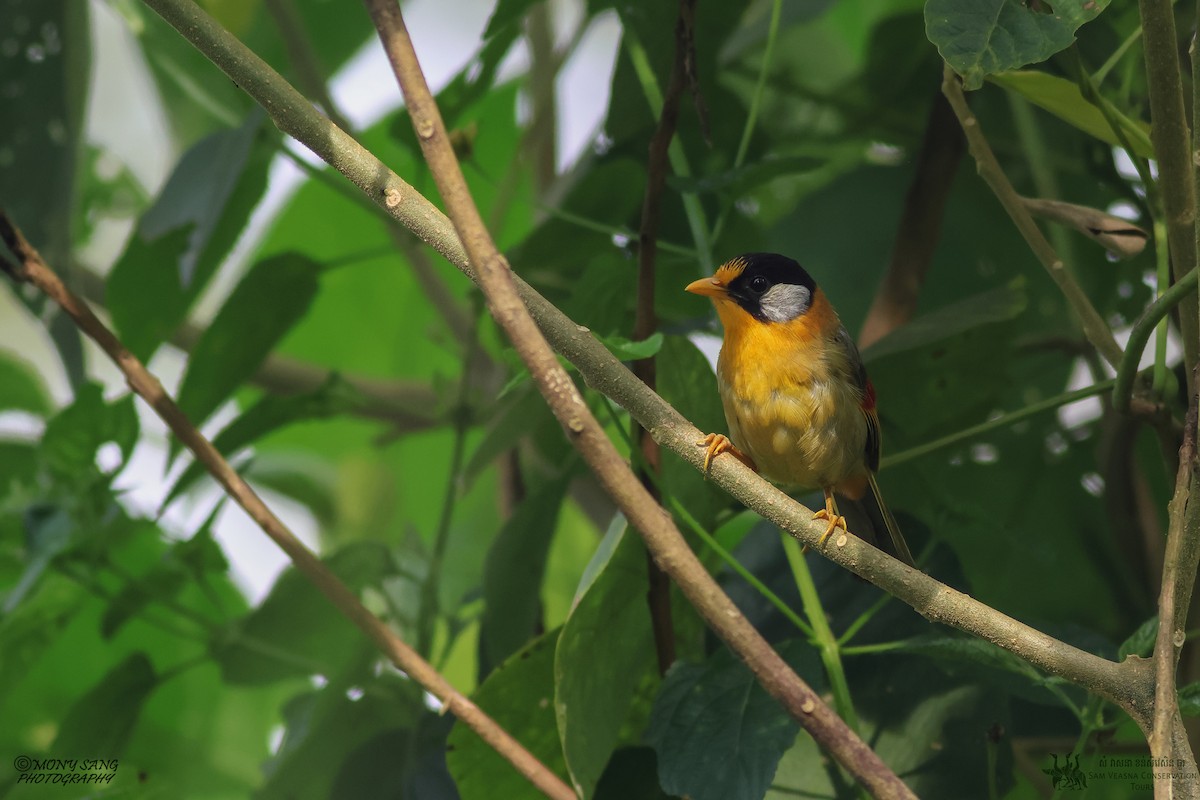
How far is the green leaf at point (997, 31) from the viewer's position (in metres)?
1.05

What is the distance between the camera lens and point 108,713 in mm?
1827

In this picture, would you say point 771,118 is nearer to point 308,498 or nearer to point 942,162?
point 942,162

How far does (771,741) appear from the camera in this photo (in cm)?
126

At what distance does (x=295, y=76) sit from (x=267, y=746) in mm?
1398

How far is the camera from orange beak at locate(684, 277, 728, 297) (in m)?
1.73

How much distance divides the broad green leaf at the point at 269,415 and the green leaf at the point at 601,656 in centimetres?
60

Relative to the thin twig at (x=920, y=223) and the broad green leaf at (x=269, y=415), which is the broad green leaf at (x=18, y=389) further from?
the thin twig at (x=920, y=223)

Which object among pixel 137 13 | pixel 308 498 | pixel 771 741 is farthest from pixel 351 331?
pixel 771 741

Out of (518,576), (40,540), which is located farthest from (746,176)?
(40,540)

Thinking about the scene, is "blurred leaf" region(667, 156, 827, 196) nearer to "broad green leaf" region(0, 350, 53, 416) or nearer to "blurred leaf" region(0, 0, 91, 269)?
"blurred leaf" region(0, 0, 91, 269)

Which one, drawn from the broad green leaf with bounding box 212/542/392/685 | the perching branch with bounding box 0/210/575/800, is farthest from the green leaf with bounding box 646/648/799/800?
the broad green leaf with bounding box 212/542/392/685

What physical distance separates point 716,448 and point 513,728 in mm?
484

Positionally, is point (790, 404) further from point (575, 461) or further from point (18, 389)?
point (18, 389)

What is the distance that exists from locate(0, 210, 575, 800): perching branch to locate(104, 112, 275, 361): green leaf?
180mm
